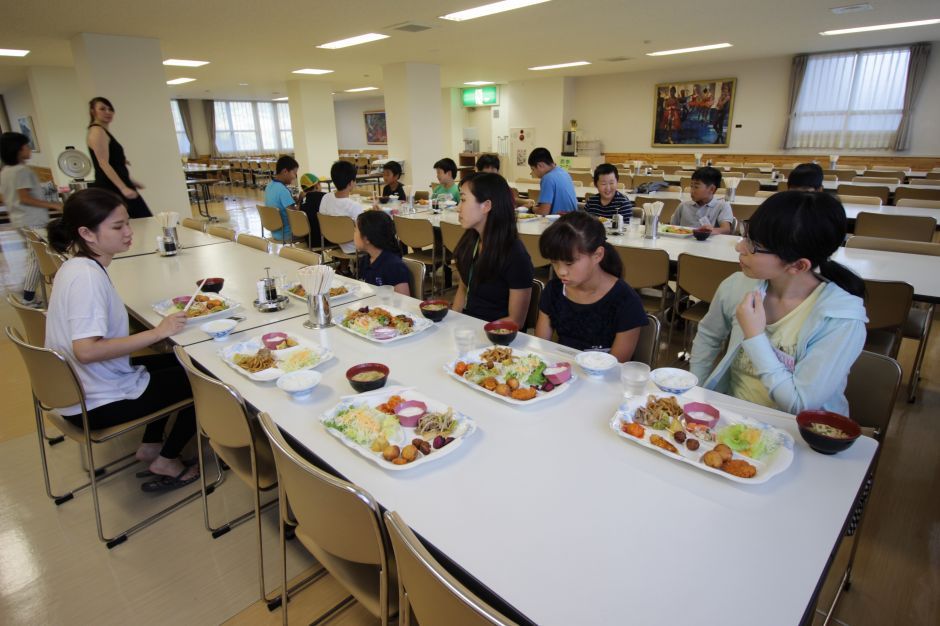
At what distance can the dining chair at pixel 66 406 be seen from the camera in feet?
5.77

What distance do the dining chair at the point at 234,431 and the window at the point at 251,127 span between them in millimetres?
17039

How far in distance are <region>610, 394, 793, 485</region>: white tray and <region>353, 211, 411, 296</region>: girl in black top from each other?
1589mm

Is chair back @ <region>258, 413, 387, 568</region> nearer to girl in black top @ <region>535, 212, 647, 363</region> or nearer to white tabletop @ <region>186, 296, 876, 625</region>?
white tabletop @ <region>186, 296, 876, 625</region>

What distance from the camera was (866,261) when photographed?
283cm

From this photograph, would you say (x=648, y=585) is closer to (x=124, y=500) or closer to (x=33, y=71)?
(x=124, y=500)

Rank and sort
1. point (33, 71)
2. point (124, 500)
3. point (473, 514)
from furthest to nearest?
point (33, 71) < point (124, 500) < point (473, 514)

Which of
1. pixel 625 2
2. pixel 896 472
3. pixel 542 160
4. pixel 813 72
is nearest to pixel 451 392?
pixel 896 472

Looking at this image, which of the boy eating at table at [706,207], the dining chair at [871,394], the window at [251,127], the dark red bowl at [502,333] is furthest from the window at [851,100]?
the window at [251,127]

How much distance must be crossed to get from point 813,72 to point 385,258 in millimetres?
9829

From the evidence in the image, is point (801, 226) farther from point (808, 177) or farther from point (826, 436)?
point (808, 177)

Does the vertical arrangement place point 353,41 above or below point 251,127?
above

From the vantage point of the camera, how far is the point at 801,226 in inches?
53.4

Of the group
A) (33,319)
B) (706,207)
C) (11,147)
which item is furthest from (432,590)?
(11,147)

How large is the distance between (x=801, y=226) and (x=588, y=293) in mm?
750
